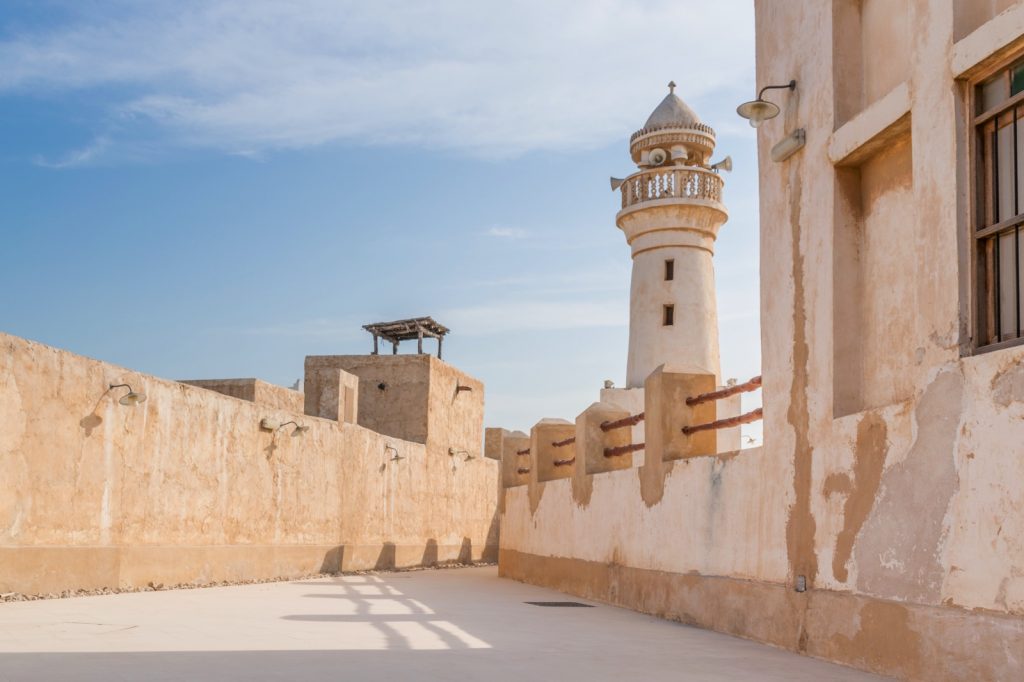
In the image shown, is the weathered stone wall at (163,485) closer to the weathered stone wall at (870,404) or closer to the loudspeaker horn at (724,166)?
the weathered stone wall at (870,404)

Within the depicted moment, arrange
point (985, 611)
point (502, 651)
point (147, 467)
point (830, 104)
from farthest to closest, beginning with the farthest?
point (147, 467) → point (830, 104) → point (502, 651) → point (985, 611)

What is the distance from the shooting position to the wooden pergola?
31.5m

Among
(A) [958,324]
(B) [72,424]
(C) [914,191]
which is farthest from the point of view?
(B) [72,424]

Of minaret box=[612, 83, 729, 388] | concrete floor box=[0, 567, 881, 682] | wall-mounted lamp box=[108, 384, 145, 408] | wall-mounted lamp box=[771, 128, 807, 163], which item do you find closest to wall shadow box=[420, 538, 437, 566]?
minaret box=[612, 83, 729, 388]

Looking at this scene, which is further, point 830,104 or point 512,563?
point 512,563

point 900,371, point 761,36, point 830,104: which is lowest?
point 900,371

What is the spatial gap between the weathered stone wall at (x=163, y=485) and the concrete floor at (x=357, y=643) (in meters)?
0.80

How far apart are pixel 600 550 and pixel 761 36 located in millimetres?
6726

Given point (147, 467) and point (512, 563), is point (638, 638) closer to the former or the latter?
point (147, 467)

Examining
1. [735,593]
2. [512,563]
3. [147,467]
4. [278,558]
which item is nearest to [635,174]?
[512,563]

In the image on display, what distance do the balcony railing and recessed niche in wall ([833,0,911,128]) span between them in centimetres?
1741

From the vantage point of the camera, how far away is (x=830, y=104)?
27.9 ft

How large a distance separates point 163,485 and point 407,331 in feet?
60.0

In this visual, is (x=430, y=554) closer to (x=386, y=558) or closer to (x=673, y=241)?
(x=386, y=558)
